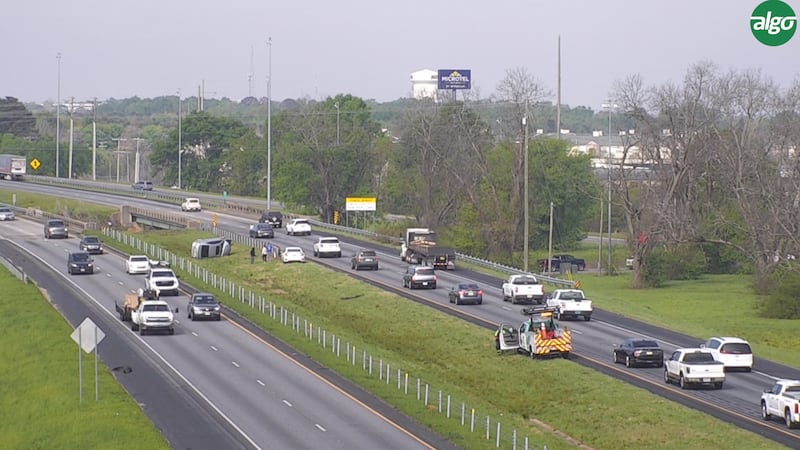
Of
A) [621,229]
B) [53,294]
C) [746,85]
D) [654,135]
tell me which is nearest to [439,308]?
[53,294]

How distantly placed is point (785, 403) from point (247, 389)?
58.5 feet

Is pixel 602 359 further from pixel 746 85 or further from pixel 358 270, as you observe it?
pixel 746 85

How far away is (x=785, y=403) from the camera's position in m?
38.8

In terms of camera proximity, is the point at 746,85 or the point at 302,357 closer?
the point at 302,357

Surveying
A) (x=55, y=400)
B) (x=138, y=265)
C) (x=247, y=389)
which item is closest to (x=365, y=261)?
(x=138, y=265)

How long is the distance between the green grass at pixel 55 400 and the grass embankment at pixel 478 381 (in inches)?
360

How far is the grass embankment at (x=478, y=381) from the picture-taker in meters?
39.5

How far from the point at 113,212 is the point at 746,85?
62052 mm

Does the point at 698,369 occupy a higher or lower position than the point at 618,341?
higher

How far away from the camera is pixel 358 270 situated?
85812 millimetres

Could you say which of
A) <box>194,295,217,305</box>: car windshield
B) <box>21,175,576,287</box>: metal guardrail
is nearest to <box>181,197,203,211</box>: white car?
<box>21,175,576,287</box>: metal guardrail

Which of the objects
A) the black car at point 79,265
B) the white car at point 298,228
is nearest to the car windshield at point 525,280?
the black car at point 79,265

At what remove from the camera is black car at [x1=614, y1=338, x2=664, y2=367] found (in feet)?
166

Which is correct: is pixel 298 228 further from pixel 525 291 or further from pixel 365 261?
pixel 525 291
